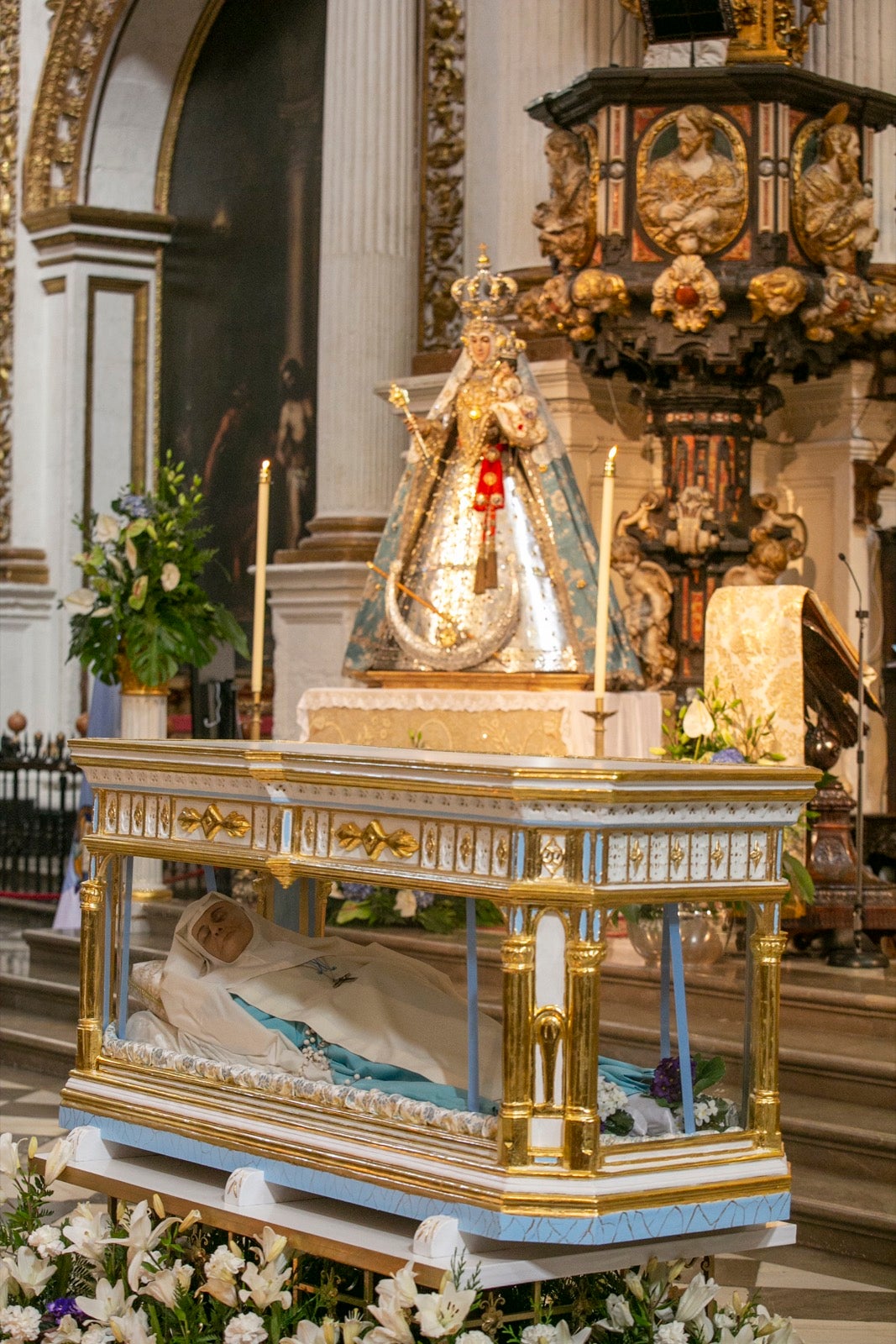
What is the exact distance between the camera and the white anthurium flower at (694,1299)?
3.18 metres

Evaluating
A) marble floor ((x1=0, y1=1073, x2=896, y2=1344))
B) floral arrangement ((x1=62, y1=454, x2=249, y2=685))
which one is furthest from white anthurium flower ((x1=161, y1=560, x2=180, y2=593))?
marble floor ((x1=0, y1=1073, x2=896, y2=1344))

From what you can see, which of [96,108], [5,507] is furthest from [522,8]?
[5,507]

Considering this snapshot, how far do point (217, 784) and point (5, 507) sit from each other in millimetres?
11358

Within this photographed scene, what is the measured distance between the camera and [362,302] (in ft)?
35.9

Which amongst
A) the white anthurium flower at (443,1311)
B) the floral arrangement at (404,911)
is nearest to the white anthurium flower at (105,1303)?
the white anthurium flower at (443,1311)

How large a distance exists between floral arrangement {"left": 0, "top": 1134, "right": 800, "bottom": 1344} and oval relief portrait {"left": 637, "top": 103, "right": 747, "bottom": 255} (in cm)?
549

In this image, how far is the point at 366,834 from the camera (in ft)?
11.0

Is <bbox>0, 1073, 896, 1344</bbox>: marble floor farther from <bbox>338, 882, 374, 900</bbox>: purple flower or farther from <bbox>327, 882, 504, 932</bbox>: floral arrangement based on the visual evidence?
<bbox>338, 882, 374, 900</bbox>: purple flower

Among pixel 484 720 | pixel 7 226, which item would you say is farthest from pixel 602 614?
pixel 7 226

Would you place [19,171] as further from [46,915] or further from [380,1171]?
[380,1171]

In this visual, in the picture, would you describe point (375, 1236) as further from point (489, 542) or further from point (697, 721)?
point (489, 542)

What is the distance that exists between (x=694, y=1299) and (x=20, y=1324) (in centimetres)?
115

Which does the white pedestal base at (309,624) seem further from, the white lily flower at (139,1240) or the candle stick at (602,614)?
the white lily flower at (139,1240)

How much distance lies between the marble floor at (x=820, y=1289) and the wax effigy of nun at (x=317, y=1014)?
3.58 ft
